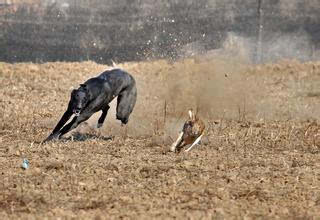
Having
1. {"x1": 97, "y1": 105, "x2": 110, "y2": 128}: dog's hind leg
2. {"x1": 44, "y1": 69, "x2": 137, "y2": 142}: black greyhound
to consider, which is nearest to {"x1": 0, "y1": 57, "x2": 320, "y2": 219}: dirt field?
{"x1": 97, "y1": 105, "x2": 110, "y2": 128}: dog's hind leg

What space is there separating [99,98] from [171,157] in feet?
6.54

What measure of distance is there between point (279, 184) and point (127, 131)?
4020mm

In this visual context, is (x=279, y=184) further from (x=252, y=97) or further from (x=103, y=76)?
(x=252, y=97)

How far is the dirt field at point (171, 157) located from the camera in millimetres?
6977

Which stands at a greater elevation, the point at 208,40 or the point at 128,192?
the point at 208,40

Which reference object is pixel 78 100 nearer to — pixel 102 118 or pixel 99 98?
pixel 99 98

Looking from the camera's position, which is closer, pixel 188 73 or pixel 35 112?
pixel 35 112

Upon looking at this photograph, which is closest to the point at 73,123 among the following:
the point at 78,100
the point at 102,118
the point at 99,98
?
the point at 78,100

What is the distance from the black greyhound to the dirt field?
8.6 inches

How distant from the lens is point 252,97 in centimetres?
1647

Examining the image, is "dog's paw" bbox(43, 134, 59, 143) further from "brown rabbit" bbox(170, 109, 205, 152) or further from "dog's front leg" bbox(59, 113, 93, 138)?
"brown rabbit" bbox(170, 109, 205, 152)

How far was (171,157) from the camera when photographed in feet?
30.5

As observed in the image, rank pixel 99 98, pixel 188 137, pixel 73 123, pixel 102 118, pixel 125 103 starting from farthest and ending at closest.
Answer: pixel 125 103 → pixel 102 118 → pixel 99 98 → pixel 73 123 → pixel 188 137

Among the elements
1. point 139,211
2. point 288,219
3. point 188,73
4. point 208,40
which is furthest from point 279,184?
point 208,40
